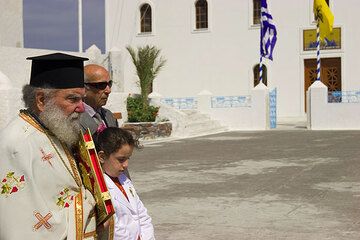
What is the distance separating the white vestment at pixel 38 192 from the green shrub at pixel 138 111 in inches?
677

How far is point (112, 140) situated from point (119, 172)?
0.21 meters

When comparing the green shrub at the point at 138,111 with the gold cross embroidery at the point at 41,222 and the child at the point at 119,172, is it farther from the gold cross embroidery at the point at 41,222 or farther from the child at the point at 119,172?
the gold cross embroidery at the point at 41,222

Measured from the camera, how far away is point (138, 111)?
20047 mm

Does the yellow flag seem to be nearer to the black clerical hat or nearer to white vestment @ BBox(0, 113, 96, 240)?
the black clerical hat

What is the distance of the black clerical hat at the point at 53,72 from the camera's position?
2.84 metres

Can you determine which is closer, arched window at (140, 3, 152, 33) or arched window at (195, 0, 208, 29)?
arched window at (195, 0, 208, 29)

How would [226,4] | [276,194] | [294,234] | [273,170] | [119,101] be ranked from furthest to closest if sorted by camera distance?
[226,4] → [119,101] → [273,170] → [276,194] → [294,234]

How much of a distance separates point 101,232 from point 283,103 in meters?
24.6

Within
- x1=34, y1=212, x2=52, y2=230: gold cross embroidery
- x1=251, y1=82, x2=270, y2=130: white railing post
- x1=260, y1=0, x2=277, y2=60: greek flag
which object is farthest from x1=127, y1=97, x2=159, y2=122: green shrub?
x1=34, y1=212, x2=52, y2=230: gold cross embroidery

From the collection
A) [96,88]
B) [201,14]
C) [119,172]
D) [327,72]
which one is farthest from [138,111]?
[119,172]

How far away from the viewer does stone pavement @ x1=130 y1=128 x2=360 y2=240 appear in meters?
6.62

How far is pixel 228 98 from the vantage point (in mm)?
24016

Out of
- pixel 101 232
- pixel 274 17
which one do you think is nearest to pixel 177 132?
pixel 274 17

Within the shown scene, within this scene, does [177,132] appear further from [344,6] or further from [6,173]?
[6,173]
